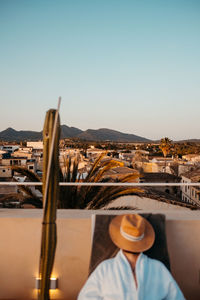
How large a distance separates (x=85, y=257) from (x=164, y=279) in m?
0.83

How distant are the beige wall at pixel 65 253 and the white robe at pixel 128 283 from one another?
24.1 inches

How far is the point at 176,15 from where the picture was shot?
12445mm

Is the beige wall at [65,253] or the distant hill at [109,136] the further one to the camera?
the distant hill at [109,136]

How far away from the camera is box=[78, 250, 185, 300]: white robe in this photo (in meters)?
1.54

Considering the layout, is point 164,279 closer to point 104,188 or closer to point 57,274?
point 57,274

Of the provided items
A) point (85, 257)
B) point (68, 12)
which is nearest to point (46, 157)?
point (85, 257)

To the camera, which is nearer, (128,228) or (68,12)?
(128,228)

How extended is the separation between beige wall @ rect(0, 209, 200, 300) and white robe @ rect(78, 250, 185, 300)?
0.61m

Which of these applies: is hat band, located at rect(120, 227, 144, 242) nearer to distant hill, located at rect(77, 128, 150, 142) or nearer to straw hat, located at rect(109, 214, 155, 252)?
straw hat, located at rect(109, 214, 155, 252)

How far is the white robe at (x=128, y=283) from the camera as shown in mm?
1537

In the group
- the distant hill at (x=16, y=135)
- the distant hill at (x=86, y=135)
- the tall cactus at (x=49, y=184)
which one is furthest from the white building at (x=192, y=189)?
the distant hill at (x=86, y=135)

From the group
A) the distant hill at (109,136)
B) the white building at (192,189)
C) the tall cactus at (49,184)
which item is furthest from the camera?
Answer: the distant hill at (109,136)

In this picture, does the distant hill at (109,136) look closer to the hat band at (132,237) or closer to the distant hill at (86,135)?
the distant hill at (86,135)

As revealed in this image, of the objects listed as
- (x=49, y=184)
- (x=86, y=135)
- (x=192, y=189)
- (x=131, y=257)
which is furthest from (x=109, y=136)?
(x=49, y=184)
